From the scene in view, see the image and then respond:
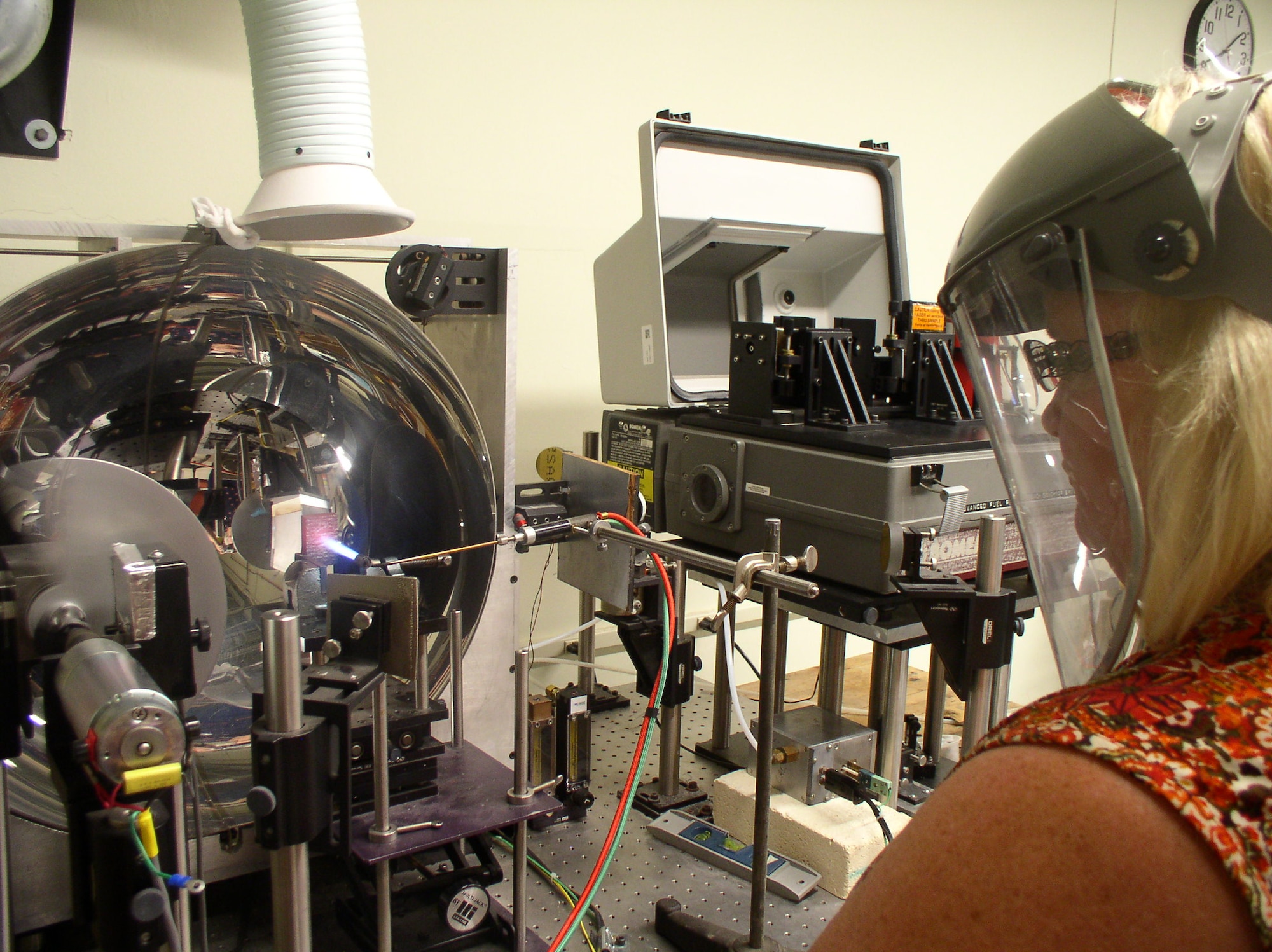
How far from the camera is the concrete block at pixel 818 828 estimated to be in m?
1.04

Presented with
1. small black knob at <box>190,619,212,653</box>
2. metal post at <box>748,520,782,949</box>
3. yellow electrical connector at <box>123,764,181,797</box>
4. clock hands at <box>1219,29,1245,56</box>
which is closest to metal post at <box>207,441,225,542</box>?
small black knob at <box>190,619,212,653</box>

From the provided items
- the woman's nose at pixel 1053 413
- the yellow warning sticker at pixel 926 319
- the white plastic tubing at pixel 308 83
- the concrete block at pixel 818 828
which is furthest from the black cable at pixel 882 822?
the white plastic tubing at pixel 308 83

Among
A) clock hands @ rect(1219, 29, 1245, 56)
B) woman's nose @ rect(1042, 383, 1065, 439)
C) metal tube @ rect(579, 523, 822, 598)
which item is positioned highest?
clock hands @ rect(1219, 29, 1245, 56)

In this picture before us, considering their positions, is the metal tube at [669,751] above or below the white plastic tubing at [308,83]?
below

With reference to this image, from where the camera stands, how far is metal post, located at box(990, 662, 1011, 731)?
102cm

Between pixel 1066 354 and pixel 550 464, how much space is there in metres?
0.98

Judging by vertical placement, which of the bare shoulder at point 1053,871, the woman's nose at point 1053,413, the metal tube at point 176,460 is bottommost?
the bare shoulder at point 1053,871

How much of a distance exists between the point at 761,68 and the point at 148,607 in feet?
6.22

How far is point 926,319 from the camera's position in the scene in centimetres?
141

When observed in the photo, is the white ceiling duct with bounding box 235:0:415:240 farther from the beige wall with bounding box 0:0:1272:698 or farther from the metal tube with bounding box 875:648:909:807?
the metal tube with bounding box 875:648:909:807

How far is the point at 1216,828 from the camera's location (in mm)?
367

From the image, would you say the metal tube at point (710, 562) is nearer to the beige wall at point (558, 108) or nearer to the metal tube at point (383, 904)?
the metal tube at point (383, 904)

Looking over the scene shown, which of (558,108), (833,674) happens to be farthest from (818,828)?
(558,108)

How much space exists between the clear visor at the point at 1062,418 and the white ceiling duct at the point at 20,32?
95cm
